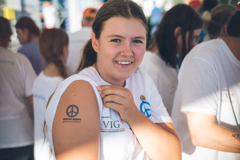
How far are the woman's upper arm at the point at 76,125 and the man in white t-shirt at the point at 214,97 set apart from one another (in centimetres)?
73

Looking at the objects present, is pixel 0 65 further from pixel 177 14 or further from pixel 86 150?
pixel 177 14

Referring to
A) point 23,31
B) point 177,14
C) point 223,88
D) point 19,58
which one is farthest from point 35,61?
point 223,88

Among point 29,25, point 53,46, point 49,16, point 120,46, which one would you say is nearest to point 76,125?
point 120,46

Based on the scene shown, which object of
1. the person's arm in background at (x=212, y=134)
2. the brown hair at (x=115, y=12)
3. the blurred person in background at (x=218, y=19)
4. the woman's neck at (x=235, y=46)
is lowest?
the person's arm in background at (x=212, y=134)

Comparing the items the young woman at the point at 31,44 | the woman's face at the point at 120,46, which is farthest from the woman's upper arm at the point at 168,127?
the young woman at the point at 31,44

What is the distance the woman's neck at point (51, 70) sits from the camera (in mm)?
2303

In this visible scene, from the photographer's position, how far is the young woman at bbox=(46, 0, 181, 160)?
917mm

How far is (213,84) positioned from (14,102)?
5.96 feet

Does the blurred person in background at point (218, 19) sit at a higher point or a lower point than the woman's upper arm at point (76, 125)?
higher

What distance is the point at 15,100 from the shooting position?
6.66ft

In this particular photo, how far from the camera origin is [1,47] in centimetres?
182

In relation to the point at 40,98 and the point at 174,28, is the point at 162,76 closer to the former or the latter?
the point at 174,28

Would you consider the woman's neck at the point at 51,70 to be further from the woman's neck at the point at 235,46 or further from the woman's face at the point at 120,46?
Result: the woman's neck at the point at 235,46

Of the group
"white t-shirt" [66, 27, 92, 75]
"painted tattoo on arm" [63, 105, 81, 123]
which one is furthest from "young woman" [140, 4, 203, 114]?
"painted tattoo on arm" [63, 105, 81, 123]
